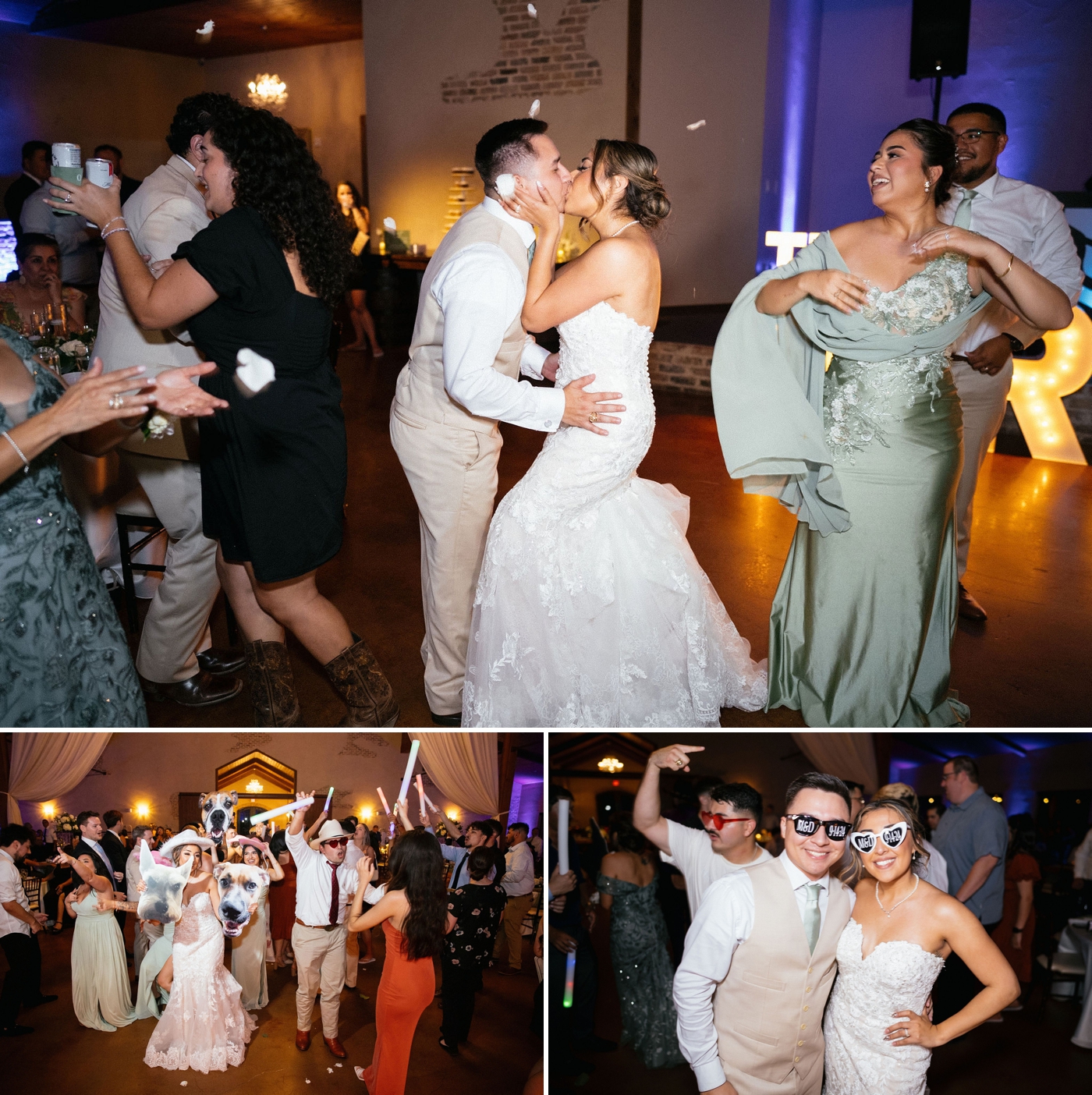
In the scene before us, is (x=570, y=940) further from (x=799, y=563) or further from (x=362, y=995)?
(x=799, y=563)

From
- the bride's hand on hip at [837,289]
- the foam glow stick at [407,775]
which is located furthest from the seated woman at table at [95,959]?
the bride's hand on hip at [837,289]

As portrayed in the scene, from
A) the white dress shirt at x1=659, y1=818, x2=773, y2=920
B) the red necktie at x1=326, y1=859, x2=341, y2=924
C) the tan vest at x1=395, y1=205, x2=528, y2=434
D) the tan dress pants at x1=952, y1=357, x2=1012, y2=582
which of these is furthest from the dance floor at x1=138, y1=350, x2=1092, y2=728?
the red necktie at x1=326, y1=859, x2=341, y2=924

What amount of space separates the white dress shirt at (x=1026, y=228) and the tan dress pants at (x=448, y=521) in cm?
201

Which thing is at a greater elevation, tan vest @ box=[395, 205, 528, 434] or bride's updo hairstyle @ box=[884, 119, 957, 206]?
bride's updo hairstyle @ box=[884, 119, 957, 206]

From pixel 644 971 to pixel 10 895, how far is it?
1082mm

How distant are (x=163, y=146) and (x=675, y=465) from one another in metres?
13.7

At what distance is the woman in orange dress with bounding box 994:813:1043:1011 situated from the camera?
1.74m

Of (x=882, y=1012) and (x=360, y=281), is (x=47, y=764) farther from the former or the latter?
(x=360, y=281)

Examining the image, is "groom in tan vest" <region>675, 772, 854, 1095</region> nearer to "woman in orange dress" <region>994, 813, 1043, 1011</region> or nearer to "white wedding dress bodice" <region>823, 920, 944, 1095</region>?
"white wedding dress bodice" <region>823, 920, 944, 1095</region>

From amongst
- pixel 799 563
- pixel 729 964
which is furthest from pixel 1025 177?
pixel 729 964

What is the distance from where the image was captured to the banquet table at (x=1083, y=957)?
176 cm

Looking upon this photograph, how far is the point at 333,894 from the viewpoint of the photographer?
1769 millimetres

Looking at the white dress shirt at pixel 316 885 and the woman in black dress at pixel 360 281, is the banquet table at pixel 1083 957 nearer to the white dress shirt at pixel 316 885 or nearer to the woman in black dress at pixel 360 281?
the white dress shirt at pixel 316 885

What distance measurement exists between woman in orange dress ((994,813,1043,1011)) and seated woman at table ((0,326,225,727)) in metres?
1.69
